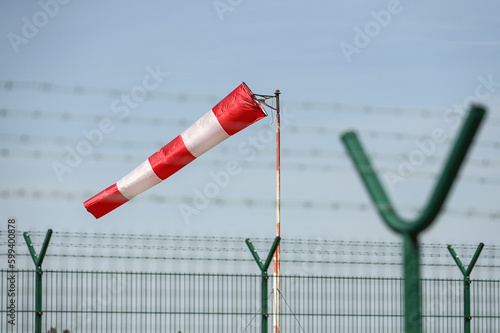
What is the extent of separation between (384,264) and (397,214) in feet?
20.8

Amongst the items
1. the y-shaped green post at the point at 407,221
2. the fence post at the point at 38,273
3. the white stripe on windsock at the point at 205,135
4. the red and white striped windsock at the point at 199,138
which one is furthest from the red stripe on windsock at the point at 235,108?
the y-shaped green post at the point at 407,221

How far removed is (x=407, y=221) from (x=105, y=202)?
540 inches

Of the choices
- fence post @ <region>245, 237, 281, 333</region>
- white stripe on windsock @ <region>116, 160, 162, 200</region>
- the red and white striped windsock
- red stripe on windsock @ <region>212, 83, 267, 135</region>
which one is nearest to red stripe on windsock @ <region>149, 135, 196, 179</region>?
the red and white striped windsock

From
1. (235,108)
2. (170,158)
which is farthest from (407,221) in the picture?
(170,158)

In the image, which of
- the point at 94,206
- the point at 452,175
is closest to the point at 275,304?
the point at 452,175

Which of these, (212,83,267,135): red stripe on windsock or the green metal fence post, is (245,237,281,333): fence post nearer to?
the green metal fence post

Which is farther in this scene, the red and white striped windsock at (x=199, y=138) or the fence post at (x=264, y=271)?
the red and white striped windsock at (x=199, y=138)

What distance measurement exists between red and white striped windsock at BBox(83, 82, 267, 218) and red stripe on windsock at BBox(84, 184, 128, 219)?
248 millimetres

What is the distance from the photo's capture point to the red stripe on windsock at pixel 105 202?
60.4 ft

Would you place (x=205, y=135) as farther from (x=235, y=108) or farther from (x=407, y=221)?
(x=407, y=221)

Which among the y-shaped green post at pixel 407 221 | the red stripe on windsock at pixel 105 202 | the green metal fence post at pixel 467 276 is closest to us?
the y-shaped green post at pixel 407 221

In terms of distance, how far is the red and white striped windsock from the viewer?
57.0 feet

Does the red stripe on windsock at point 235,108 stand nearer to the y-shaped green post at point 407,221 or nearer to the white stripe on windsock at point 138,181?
the white stripe on windsock at point 138,181

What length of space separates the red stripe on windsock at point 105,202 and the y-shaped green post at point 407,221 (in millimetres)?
12968
